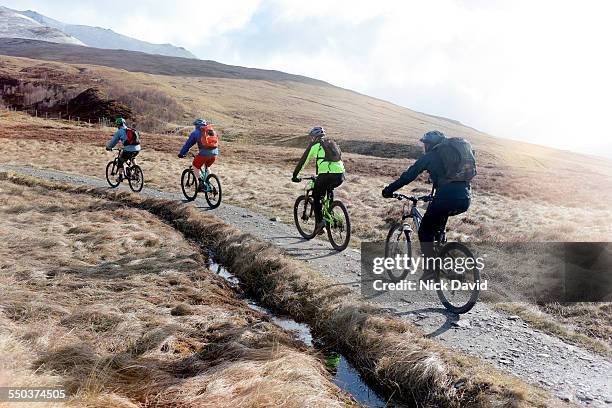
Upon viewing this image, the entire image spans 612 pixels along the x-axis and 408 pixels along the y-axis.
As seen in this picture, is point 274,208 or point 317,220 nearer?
point 317,220

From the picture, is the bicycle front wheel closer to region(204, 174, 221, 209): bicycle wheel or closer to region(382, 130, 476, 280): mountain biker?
region(204, 174, 221, 209): bicycle wheel

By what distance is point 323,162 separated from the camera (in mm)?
10555

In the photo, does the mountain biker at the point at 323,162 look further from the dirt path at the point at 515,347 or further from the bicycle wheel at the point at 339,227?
the dirt path at the point at 515,347

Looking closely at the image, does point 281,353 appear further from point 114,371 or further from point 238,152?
point 238,152

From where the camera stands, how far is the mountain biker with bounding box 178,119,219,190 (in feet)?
47.4

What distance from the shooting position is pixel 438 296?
26.8 ft

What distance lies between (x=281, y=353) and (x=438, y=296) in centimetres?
342

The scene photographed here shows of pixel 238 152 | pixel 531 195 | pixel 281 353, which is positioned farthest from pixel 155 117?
pixel 281 353

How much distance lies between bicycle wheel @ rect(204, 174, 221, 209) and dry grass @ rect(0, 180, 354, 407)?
14.8ft

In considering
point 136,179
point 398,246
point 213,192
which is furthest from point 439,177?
point 136,179

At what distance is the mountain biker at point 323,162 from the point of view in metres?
10.3

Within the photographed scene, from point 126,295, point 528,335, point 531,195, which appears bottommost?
point 126,295

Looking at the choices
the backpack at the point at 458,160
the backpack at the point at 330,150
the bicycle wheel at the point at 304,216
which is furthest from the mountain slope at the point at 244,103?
the backpack at the point at 458,160

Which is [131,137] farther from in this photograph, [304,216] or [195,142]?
[304,216]
